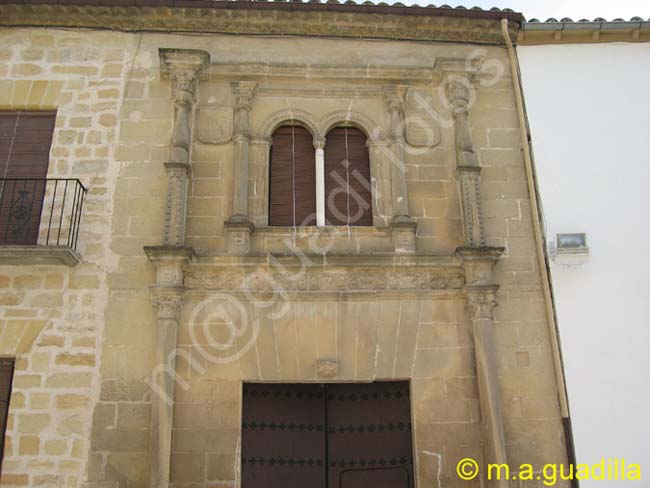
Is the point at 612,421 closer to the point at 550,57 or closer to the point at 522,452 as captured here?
the point at 522,452

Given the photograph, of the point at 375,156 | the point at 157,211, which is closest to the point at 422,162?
the point at 375,156

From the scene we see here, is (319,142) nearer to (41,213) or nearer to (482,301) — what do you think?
(482,301)

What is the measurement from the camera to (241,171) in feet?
20.9

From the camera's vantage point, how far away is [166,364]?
5.58 meters

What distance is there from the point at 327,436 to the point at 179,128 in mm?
3592

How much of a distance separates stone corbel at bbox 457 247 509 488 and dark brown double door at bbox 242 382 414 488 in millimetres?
752

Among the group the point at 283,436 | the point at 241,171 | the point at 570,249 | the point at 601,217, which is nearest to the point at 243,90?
the point at 241,171

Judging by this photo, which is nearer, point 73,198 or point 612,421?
point 612,421

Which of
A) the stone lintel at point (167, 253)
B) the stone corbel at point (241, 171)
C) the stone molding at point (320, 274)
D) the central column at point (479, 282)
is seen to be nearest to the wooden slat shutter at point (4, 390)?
the stone lintel at point (167, 253)

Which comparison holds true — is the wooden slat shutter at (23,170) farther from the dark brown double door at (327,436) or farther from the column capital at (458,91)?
the column capital at (458,91)

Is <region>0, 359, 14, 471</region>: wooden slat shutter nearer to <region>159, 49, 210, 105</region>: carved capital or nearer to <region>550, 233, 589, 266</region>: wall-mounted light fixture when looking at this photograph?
<region>159, 49, 210, 105</region>: carved capital

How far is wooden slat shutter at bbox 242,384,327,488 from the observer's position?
18.5 ft

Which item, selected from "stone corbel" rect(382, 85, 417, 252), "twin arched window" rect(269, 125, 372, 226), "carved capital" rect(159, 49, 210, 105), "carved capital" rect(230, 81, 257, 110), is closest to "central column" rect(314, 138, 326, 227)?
"twin arched window" rect(269, 125, 372, 226)

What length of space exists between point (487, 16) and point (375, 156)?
2266mm
